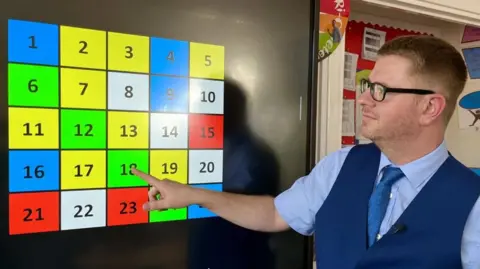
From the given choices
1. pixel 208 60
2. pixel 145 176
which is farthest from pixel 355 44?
pixel 145 176

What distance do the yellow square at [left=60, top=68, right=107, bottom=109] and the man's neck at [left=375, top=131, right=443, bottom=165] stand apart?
0.57 metres

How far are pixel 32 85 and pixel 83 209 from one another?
0.24 metres

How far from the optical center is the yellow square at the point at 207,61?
93 centimetres

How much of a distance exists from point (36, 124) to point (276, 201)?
21.3 inches

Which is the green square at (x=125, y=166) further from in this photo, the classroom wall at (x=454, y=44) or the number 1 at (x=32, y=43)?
the classroom wall at (x=454, y=44)

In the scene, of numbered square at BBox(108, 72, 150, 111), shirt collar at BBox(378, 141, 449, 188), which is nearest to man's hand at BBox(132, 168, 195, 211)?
numbered square at BBox(108, 72, 150, 111)

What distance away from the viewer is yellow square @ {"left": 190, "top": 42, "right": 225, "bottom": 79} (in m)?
0.93

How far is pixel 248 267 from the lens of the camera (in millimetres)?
1021

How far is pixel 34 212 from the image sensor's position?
79cm

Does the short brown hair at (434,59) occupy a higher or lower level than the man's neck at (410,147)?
higher

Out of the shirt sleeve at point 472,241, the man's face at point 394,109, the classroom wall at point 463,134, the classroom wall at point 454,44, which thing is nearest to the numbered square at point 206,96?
the man's face at point 394,109

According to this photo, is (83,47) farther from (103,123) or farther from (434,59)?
(434,59)

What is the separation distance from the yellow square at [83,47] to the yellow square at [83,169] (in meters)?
0.16

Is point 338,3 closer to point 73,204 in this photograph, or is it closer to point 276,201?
point 276,201
